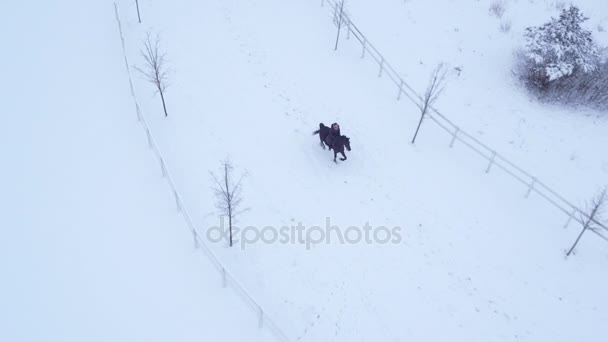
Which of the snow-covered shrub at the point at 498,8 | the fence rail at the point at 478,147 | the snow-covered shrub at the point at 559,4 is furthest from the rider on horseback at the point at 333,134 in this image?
the snow-covered shrub at the point at 559,4

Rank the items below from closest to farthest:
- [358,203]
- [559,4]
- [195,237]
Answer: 1. [195,237]
2. [358,203]
3. [559,4]

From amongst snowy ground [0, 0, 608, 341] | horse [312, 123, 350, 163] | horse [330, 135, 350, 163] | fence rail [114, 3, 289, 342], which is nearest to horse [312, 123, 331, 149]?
horse [312, 123, 350, 163]

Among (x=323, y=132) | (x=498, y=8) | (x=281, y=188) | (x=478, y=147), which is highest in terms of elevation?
(x=498, y=8)

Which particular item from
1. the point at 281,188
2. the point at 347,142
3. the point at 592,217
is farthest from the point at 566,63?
the point at 281,188

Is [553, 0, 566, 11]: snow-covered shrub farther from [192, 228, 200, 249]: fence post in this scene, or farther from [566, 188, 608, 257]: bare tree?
[192, 228, 200, 249]: fence post

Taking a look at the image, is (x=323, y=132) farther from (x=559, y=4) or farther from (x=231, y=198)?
(x=559, y=4)

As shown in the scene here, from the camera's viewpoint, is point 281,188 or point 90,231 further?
point 281,188
